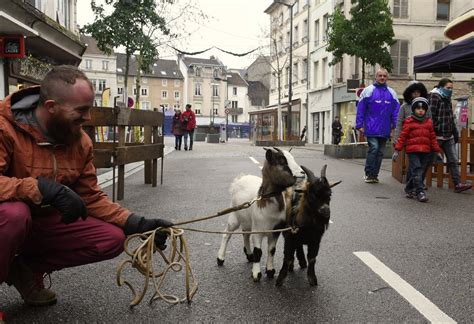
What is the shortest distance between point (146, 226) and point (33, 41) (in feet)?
48.5

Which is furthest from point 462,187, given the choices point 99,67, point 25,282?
point 99,67

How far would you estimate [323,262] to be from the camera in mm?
4781

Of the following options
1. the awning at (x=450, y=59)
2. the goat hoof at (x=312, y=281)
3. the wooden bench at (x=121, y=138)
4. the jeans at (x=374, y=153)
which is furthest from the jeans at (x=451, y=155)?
the goat hoof at (x=312, y=281)

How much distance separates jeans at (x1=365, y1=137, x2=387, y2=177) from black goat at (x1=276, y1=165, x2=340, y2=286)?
277 inches

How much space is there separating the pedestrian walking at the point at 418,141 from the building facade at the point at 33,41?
30.0 feet

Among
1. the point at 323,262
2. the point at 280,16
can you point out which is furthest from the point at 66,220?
the point at 280,16

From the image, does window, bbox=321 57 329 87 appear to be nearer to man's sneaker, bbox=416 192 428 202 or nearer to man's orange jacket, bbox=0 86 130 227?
man's sneaker, bbox=416 192 428 202

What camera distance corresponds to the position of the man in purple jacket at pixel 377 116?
10.9 meters

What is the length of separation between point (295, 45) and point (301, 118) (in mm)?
7878

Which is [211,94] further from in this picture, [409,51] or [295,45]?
[409,51]

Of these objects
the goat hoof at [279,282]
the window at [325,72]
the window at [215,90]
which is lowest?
the goat hoof at [279,282]

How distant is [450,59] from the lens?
1145 cm

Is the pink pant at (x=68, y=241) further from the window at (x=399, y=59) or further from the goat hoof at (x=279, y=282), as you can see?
the window at (x=399, y=59)

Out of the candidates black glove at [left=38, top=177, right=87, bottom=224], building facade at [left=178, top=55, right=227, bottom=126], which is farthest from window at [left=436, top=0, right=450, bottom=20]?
building facade at [left=178, top=55, right=227, bottom=126]
